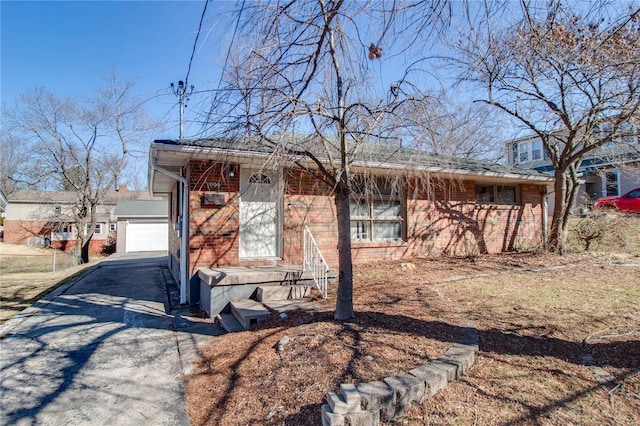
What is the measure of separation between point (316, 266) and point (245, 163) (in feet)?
7.86

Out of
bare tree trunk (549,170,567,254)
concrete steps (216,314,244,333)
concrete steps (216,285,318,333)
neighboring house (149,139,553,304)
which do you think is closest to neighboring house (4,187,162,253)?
neighboring house (149,139,553,304)

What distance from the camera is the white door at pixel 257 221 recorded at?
709 centimetres

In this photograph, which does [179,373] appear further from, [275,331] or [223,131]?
[223,131]

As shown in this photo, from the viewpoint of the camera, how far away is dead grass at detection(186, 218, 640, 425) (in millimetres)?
2410

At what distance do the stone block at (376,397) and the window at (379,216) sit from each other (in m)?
5.78

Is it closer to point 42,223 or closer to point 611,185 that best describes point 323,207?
point 611,185

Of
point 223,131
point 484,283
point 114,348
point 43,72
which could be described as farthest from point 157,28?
point 43,72

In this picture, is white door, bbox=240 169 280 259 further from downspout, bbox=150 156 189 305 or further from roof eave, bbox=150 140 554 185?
downspout, bbox=150 156 189 305

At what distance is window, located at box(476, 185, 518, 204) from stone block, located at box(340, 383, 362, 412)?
28.7ft

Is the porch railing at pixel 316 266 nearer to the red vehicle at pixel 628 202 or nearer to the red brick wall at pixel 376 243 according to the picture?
the red brick wall at pixel 376 243

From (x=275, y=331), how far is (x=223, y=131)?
240cm

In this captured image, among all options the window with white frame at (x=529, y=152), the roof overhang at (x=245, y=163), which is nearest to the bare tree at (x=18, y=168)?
the roof overhang at (x=245, y=163)

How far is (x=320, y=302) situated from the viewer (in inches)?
213

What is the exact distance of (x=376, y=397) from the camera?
2.35 meters
